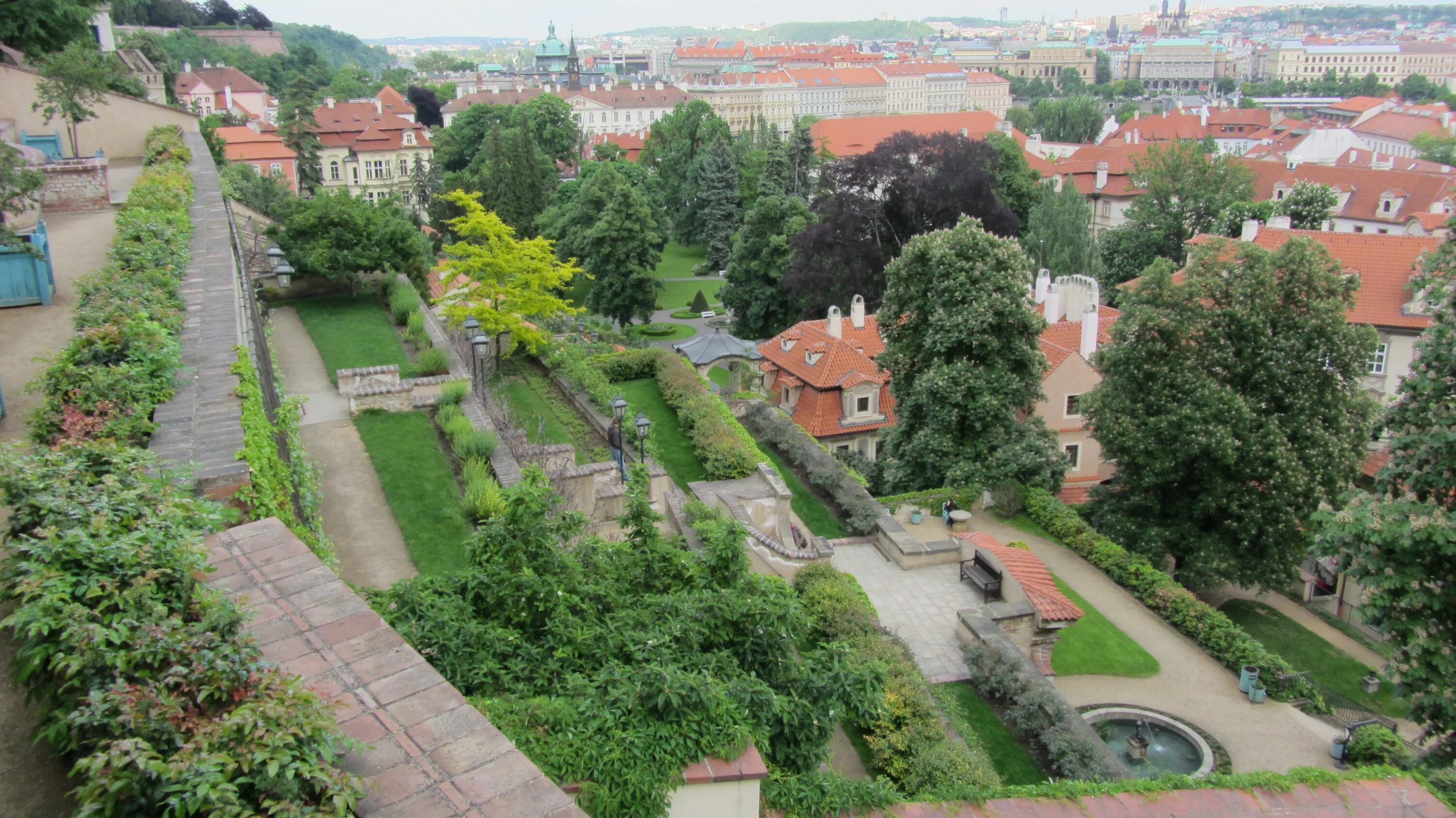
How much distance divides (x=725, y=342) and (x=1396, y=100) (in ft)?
308

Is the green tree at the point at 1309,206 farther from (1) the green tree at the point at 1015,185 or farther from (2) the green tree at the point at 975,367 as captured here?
(2) the green tree at the point at 975,367

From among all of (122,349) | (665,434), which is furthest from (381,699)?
(665,434)

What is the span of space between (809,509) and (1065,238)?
2611 centimetres

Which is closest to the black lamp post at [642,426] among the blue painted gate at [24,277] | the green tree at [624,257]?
the blue painted gate at [24,277]

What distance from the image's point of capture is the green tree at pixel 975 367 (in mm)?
21234

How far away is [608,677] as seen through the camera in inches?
263

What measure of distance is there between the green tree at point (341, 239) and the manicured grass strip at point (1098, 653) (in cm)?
1743

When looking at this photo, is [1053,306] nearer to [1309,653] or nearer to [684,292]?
[1309,653]

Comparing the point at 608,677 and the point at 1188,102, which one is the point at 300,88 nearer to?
the point at 608,677

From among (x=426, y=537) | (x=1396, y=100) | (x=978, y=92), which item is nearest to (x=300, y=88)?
(x=426, y=537)

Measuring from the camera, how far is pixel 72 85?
21.9 metres

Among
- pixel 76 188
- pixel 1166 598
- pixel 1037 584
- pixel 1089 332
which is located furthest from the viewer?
pixel 1089 332

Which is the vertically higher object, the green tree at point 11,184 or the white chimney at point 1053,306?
the green tree at point 11,184

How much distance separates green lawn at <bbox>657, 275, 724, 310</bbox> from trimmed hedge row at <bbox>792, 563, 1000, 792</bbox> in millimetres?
39867
